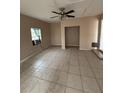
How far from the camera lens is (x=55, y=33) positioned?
11172 millimetres

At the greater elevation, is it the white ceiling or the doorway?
the white ceiling

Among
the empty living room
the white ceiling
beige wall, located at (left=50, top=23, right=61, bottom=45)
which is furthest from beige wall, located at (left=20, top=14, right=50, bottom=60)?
beige wall, located at (left=50, top=23, right=61, bottom=45)

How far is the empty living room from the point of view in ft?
9.53

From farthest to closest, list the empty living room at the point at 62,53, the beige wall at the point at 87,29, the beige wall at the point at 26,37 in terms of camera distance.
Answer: the beige wall at the point at 87,29
the beige wall at the point at 26,37
the empty living room at the point at 62,53

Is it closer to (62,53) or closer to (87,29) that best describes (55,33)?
(87,29)

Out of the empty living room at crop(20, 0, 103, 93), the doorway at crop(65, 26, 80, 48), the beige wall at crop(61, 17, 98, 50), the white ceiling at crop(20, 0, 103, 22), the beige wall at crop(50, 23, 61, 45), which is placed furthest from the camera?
the beige wall at crop(50, 23, 61, 45)

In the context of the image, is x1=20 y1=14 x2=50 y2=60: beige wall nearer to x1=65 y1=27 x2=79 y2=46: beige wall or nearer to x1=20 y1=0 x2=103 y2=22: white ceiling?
x1=20 y1=0 x2=103 y2=22: white ceiling

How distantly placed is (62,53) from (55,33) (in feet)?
14.4

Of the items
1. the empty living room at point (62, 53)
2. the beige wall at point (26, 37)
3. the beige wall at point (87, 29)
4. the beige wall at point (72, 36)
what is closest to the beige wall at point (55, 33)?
the empty living room at point (62, 53)

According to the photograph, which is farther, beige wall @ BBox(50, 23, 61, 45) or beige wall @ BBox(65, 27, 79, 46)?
beige wall @ BBox(50, 23, 61, 45)

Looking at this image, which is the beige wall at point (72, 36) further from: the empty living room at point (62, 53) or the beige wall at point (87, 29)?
the beige wall at point (87, 29)

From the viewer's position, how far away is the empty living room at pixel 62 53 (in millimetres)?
2906
